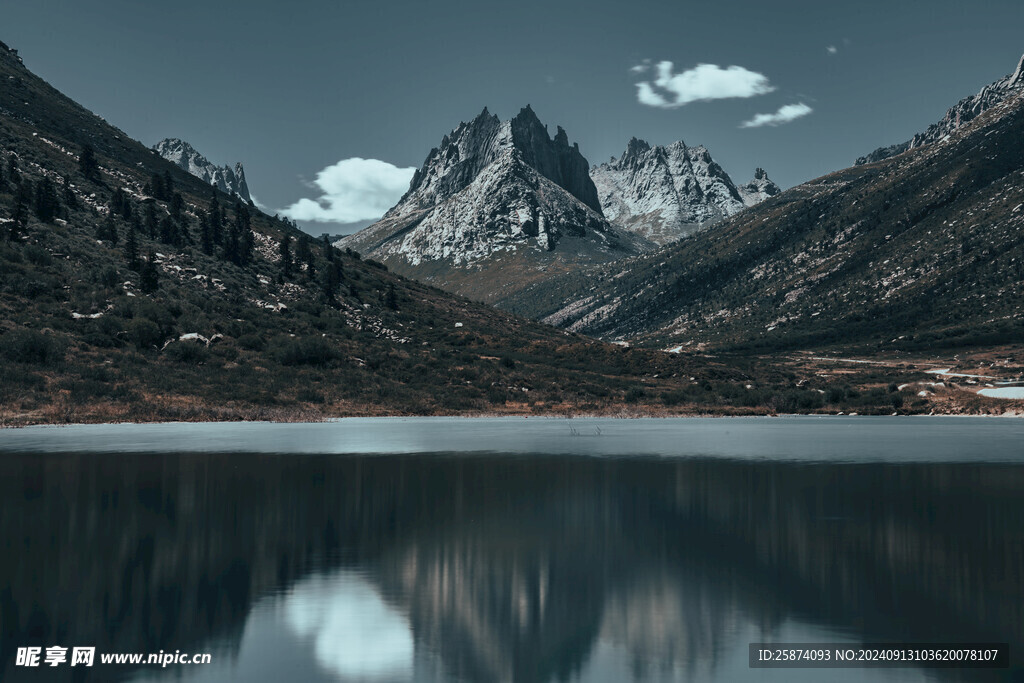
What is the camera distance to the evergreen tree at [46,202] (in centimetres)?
9125

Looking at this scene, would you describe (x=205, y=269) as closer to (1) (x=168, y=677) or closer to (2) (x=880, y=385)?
A: (1) (x=168, y=677)

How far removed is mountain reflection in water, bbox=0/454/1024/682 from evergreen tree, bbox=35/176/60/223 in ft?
263

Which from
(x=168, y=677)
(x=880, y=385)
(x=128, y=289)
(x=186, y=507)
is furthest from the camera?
(x=880, y=385)

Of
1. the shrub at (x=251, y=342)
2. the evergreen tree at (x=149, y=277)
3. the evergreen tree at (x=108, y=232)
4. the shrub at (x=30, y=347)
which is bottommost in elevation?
the shrub at (x=30, y=347)

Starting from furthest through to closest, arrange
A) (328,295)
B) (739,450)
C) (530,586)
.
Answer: (328,295) → (739,450) → (530,586)

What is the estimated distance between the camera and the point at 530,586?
13.5 m

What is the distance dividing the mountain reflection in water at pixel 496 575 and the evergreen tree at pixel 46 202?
8014 centimetres

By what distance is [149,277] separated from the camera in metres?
85.9

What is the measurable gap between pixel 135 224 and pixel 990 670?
4553 inches

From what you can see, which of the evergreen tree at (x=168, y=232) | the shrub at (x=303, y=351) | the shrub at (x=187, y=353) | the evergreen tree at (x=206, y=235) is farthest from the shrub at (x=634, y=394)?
the evergreen tree at (x=168, y=232)

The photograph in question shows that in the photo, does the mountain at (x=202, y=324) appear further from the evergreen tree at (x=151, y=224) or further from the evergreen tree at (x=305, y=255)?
the evergreen tree at (x=305, y=255)

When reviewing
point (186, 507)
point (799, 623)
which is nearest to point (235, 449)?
point (186, 507)

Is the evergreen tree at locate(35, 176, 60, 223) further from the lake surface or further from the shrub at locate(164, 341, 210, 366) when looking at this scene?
the lake surface

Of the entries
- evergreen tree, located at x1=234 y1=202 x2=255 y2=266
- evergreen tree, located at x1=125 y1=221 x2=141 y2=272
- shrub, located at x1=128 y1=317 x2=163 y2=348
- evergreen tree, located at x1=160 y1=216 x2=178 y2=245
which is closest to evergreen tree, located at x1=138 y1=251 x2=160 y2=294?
evergreen tree, located at x1=125 y1=221 x2=141 y2=272
